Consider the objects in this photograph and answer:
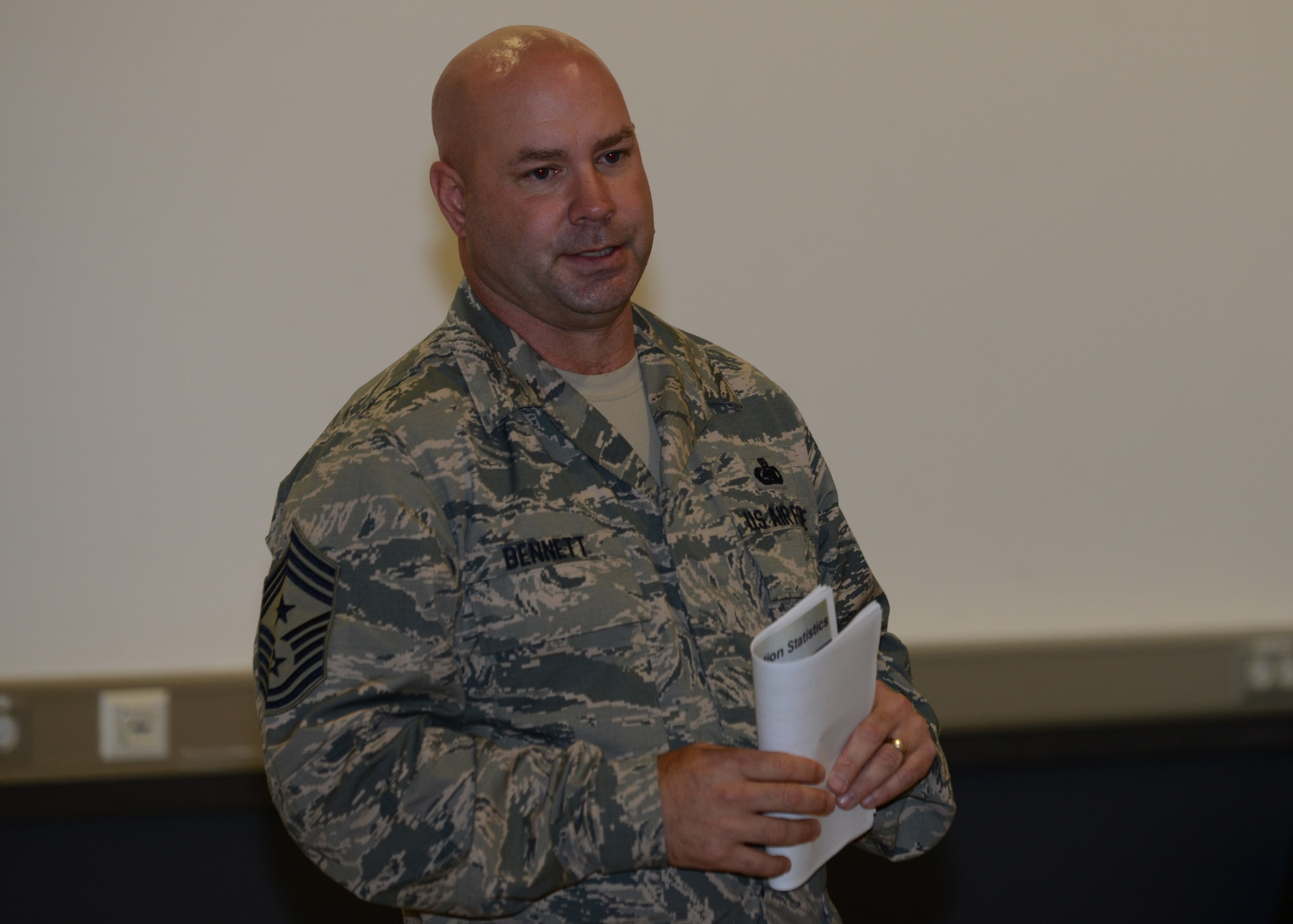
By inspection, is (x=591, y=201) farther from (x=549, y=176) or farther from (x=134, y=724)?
(x=134, y=724)

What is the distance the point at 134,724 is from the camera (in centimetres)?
206

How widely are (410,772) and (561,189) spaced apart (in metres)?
0.66

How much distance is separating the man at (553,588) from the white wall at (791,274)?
0.72 meters

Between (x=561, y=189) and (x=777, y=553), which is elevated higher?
(x=561, y=189)

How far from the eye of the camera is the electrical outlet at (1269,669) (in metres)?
2.42

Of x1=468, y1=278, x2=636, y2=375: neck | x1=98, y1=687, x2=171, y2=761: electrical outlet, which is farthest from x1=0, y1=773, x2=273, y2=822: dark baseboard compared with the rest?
x1=468, y1=278, x2=636, y2=375: neck

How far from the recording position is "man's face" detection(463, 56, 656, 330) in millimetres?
1335

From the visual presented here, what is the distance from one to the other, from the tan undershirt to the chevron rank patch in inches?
15.3

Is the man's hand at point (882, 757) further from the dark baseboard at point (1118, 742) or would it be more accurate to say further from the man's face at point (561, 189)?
the dark baseboard at point (1118, 742)

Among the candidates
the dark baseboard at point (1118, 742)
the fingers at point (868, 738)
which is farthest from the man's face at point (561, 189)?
the dark baseboard at point (1118, 742)

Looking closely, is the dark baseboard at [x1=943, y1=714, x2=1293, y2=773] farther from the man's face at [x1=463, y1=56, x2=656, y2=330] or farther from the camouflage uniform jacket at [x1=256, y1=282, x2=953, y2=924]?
the man's face at [x1=463, y1=56, x2=656, y2=330]

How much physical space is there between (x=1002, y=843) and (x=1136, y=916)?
1.10 feet

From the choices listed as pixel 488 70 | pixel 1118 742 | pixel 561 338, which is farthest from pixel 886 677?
pixel 1118 742

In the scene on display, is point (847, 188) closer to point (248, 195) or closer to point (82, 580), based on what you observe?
point (248, 195)
